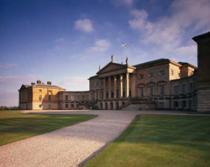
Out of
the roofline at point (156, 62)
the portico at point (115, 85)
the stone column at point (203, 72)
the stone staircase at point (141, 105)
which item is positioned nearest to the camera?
the stone column at point (203, 72)

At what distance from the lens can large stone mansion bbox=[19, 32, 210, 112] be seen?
109 ft

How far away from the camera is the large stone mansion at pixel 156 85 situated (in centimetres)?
3331

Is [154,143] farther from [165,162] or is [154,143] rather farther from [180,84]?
[180,84]

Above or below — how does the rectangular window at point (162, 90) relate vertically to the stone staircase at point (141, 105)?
above

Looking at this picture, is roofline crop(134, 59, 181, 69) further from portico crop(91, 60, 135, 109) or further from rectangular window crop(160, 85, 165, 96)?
rectangular window crop(160, 85, 165, 96)

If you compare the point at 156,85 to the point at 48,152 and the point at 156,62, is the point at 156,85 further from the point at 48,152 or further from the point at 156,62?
the point at 48,152

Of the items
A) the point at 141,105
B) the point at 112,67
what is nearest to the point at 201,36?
the point at 141,105

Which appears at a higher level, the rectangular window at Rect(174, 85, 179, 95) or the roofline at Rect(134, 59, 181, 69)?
the roofline at Rect(134, 59, 181, 69)

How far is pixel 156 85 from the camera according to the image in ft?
176

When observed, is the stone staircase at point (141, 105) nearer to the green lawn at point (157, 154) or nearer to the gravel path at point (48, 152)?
the gravel path at point (48, 152)

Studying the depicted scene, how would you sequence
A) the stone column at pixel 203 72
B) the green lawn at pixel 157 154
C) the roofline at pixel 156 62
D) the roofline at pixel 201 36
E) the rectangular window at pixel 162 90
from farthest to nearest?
the rectangular window at pixel 162 90 < the roofline at pixel 156 62 < the roofline at pixel 201 36 < the stone column at pixel 203 72 < the green lawn at pixel 157 154

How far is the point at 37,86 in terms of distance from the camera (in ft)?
278

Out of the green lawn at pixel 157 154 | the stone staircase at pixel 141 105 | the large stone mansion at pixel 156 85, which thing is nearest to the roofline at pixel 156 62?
the large stone mansion at pixel 156 85

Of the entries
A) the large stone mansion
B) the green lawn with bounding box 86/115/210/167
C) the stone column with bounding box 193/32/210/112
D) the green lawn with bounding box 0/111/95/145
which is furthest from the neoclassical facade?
the green lawn with bounding box 86/115/210/167
